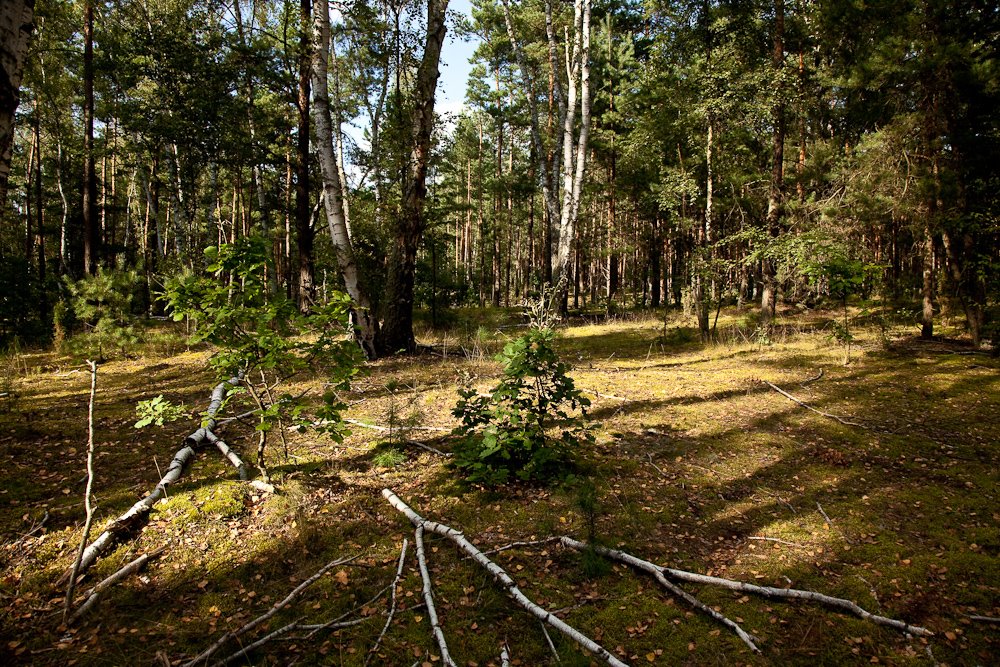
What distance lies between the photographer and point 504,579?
112 inches

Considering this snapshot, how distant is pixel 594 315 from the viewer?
18.6 m

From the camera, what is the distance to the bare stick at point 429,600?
2301 mm

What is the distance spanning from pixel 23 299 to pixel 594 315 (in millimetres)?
16933

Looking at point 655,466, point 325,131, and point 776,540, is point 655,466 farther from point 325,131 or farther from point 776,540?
point 325,131

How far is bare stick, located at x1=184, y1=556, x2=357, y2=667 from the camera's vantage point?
2.23 metres

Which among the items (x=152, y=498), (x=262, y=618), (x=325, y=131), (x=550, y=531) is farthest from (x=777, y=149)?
(x=152, y=498)

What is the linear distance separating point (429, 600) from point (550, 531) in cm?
113

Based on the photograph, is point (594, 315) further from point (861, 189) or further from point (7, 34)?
point (7, 34)

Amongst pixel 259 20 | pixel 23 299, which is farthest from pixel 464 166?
pixel 23 299

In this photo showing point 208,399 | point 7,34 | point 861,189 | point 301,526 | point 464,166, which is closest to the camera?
point 7,34

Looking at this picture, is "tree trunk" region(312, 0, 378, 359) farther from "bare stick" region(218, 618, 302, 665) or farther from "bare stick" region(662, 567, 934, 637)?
"bare stick" region(662, 567, 934, 637)

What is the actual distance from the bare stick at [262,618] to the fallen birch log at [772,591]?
5.55 feet

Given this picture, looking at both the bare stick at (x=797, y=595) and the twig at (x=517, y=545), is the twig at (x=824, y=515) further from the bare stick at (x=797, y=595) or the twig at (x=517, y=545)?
the twig at (x=517, y=545)

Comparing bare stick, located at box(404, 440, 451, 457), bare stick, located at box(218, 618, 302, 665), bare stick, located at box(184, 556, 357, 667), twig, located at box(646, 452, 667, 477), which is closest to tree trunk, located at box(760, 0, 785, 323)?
twig, located at box(646, 452, 667, 477)
